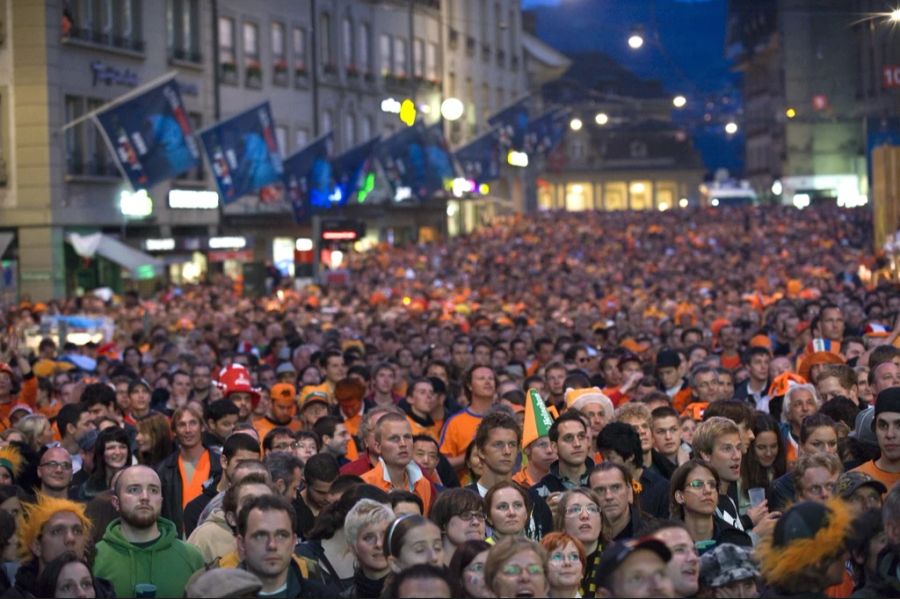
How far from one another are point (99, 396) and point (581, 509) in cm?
721

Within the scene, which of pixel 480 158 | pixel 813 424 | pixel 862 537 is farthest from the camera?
pixel 480 158

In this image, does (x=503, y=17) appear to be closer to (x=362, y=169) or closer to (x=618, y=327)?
(x=362, y=169)

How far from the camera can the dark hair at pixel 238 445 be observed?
10578mm

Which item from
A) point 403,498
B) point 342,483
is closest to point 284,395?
point 342,483

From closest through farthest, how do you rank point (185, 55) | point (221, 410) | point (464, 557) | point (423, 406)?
1. point (464, 557)
2. point (221, 410)
3. point (423, 406)
4. point (185, 55)

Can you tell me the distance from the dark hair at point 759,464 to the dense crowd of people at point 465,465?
22 millimetres

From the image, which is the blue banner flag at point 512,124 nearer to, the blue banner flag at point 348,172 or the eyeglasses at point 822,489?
the blue banner flag at point 348,172

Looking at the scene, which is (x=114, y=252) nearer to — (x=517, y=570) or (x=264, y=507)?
(x=264, y=507)

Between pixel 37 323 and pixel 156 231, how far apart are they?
17686 mm

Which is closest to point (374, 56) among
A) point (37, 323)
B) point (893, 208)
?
point (893, 208)

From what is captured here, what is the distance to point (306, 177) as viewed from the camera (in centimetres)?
4300

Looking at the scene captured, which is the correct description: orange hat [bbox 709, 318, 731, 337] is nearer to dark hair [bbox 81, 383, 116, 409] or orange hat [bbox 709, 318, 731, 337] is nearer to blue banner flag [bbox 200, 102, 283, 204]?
dark hair [bbox 81, 383, 116, 409]

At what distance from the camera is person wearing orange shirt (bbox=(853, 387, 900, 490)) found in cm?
938

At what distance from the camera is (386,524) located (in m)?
8.09
